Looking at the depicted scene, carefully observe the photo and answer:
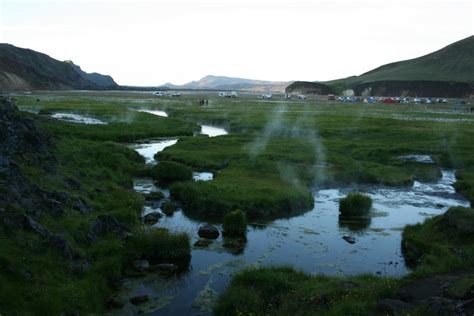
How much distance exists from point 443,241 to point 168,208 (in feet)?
65.1

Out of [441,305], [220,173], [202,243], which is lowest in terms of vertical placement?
[202,243]

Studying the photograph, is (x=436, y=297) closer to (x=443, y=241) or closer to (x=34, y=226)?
(x=443, y=241)

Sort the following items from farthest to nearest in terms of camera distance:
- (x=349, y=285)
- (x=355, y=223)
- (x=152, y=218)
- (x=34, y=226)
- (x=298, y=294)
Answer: (x=355, y=223)
(x=152, y=218)
(x=34, y=226)
(x=349, y=285)
(x=298, y=294)

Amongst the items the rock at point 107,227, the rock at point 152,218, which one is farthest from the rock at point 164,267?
the rock at point 152,218

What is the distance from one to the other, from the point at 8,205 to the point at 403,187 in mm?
38068

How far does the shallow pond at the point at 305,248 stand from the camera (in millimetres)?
22391

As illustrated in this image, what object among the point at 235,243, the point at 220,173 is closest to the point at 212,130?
the point at 220,173

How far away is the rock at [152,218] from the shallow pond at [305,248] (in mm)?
508

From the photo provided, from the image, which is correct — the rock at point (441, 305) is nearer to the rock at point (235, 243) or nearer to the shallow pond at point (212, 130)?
the rock at point (235, 243)

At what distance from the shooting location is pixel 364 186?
47.2 metres

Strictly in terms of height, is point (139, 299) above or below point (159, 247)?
below

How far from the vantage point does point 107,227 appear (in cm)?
2759

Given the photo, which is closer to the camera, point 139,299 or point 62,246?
point 139,299

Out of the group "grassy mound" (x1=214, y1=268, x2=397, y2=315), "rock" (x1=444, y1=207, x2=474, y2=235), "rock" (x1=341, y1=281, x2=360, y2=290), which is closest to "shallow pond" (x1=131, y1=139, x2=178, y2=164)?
"rock" (x1=444, y1=207, x2=474, y2=235)
